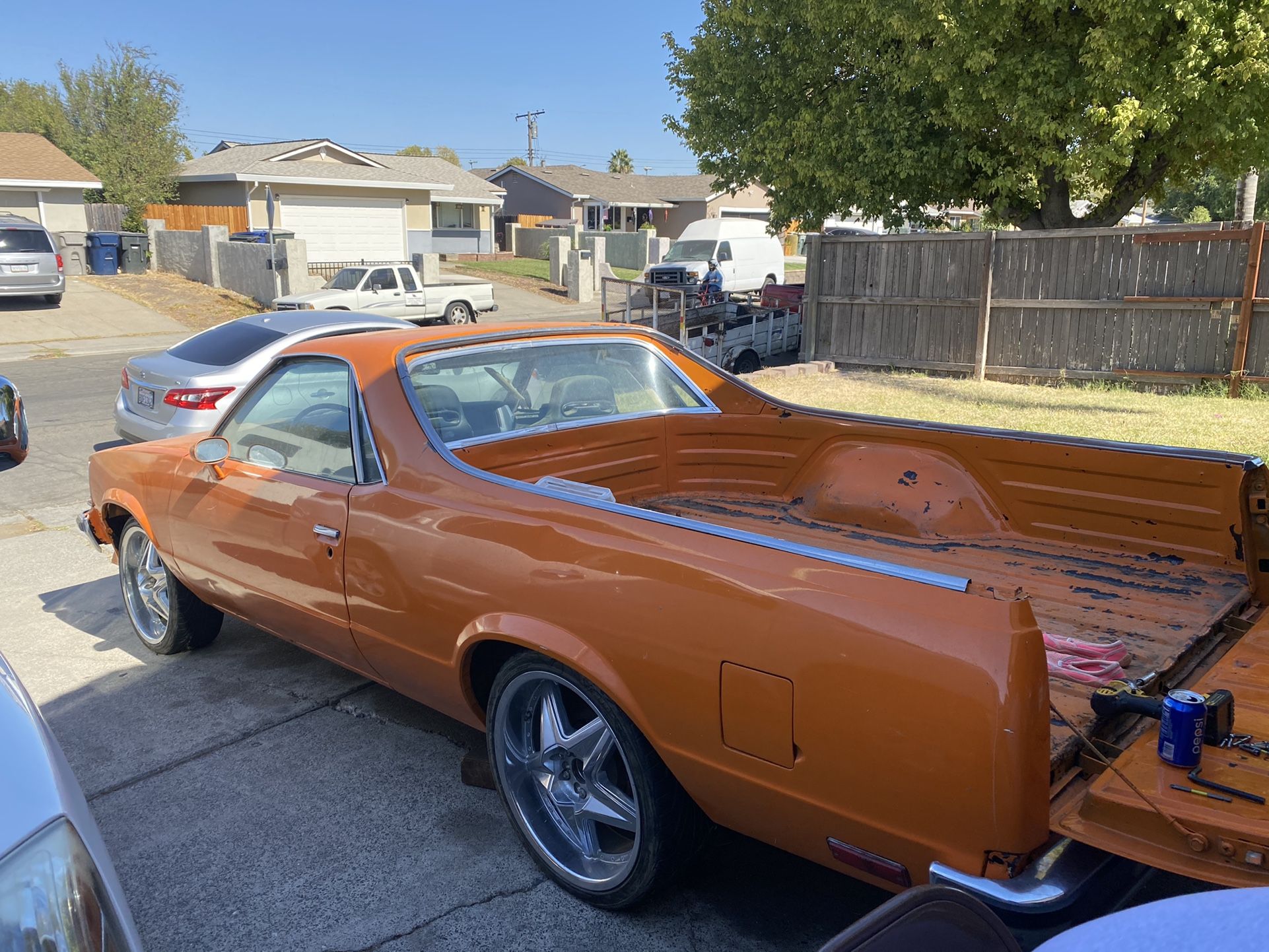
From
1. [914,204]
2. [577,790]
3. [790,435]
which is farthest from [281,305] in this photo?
[577,790]

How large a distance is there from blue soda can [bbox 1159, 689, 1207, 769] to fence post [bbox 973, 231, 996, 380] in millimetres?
13084

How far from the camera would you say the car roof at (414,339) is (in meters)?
3.89

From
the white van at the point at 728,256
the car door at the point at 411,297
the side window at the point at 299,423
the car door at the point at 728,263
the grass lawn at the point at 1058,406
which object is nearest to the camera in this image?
the side window at the point at 299,423

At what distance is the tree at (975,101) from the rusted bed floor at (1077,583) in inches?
438

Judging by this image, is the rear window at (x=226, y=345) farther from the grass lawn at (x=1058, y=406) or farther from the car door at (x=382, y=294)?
Result: the car door at (x=382, y=294)

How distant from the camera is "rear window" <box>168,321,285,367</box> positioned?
8.68 m

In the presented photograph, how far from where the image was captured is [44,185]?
3300 centimetres

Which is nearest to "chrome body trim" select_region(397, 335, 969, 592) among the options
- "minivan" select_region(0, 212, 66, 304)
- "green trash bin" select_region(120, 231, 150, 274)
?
"minivan" select_region(0, 212, 66, 304)

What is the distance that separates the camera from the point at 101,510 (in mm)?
5195

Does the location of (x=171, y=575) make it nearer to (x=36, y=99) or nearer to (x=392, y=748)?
(x=392, y=748)

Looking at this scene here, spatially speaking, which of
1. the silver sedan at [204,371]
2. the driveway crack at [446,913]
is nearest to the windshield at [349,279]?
the silver sedan at [204,371]

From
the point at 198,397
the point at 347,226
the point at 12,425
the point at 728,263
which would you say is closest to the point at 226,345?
the point at 198,397

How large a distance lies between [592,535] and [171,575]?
293 centimetres

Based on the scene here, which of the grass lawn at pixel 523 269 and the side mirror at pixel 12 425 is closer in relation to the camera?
the side mirror at pixel 12 425
